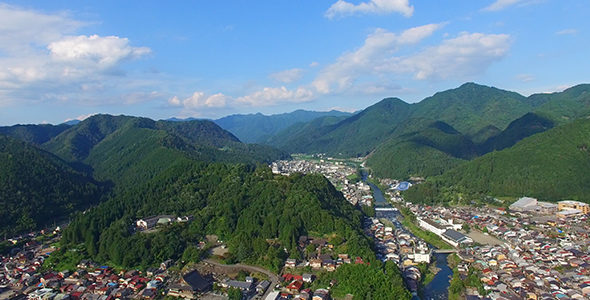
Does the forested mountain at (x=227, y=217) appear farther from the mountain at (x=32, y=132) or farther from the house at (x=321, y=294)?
the mountain at (x=32, y=132)

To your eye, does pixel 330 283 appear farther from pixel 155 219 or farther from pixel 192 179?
pixel 192 179

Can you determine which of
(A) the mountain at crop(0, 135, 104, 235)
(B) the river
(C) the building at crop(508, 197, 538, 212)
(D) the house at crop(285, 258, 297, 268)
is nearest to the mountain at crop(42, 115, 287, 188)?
(A) the mountain at crop(0, 135, 104, 235)

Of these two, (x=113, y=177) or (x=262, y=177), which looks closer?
(x=262, y=177)

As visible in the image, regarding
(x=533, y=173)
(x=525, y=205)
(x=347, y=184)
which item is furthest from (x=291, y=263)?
(x=347, y=184)

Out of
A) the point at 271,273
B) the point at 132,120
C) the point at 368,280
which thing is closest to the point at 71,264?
the point at 271,273

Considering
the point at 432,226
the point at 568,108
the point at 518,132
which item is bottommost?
the point at 432,226

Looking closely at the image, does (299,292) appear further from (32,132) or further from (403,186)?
(32,132)

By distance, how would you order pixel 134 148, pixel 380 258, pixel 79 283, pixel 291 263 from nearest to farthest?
pixel 79 283, pixel 291 263, pixel 380 258, pixel 134 148

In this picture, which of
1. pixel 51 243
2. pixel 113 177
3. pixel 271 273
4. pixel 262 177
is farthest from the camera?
pixel 113 177
